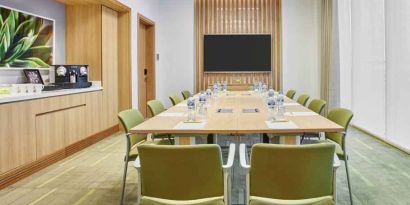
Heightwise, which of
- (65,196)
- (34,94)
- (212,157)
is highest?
(34,94)

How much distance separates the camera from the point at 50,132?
4.88 meters

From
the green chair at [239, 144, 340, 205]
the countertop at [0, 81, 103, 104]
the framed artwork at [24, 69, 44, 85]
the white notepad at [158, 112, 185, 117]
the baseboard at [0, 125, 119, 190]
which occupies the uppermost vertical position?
the framed artwork at [24, 69, 44, 85]

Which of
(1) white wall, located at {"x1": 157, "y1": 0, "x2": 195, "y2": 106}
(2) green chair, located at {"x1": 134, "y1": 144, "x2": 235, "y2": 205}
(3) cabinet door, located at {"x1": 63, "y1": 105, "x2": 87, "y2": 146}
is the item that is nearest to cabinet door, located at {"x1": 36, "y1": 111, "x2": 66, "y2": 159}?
(3) cabinet door, located at {"x1": 63, "y1": 105, "x2": 87, "y2": 146}

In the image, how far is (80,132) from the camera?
5.73 m

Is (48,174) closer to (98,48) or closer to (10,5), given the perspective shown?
(10,5)

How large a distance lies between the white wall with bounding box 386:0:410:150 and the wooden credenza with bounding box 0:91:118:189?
14.3 feet

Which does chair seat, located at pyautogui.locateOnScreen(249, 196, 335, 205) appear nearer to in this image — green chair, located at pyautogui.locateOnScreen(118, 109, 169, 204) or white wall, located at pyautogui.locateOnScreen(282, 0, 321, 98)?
green chair, located at pyautogui.locateOnScreen(118, 109, 169, 204)

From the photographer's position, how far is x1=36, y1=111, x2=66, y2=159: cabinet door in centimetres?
462

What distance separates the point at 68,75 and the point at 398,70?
4.58 meters

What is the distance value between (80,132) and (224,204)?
4.09 metres

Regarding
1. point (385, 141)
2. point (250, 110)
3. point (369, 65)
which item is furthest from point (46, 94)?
point (369, 65)

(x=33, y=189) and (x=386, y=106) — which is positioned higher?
(x=386, y=106)

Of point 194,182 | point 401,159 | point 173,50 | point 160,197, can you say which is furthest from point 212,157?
point 173,50

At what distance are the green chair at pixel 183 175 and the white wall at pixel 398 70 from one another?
4088mm
